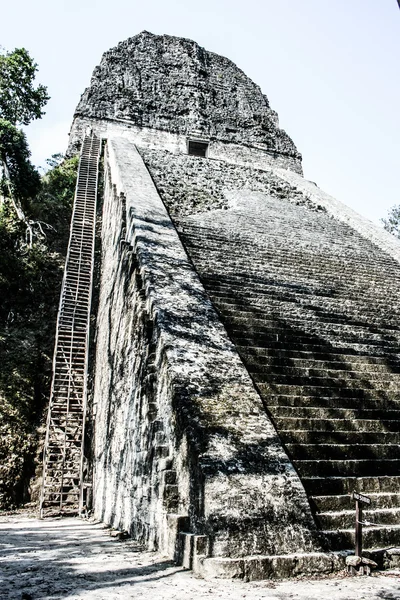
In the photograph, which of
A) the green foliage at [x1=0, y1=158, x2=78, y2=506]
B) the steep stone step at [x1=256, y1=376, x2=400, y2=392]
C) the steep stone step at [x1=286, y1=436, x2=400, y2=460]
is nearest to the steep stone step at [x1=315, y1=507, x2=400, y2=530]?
the steep stone step at [x1=286, y1=436, x2=400, y2=460]

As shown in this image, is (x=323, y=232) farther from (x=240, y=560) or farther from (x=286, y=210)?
(x=240, y=560)

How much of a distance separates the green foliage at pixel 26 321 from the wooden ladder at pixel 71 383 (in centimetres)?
50

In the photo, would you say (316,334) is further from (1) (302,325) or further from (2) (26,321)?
(2) (26,321)

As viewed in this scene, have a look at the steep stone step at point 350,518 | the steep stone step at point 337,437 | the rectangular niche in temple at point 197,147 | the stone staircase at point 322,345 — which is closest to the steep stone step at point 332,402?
the stone staircase at point 322,345

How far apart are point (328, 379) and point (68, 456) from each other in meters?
5.80

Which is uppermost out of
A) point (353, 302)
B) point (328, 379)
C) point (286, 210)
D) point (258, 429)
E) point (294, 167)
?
point (294, 167)

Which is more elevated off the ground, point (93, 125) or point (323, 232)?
point (93, 125)

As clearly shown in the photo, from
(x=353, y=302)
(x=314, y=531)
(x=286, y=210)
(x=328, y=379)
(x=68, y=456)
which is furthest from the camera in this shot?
(x=286, y=210)

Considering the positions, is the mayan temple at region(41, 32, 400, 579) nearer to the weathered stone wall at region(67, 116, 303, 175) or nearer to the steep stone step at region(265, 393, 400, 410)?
the steep stone step at region(265, 393, 400, 410)

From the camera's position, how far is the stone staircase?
358 centimetres

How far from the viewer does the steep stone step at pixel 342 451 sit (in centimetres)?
378

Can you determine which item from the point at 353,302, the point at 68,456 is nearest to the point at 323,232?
the point at 353,302

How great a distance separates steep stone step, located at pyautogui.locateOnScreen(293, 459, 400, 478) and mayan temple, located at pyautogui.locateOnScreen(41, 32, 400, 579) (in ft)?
0.04

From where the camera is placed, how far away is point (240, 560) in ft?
9.05
